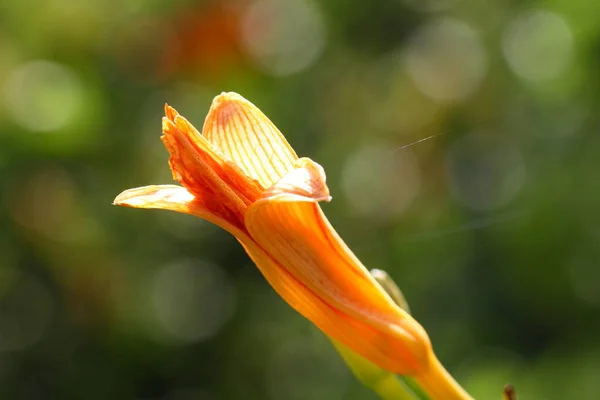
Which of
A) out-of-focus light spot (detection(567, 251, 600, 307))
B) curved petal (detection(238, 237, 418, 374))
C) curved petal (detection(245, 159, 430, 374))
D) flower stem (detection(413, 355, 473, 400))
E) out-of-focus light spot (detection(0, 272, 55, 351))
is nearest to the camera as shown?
curved petal (detection(245, 159, 430, 374))

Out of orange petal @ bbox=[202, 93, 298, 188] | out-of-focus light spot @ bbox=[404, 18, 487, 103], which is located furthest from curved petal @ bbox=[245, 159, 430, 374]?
out-of-focus light spot @ bbox=[404, 18, 487, 103]

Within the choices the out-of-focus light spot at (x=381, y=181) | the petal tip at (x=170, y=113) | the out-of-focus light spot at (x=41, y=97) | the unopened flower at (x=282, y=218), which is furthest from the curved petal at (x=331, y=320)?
the out-of-focus light spot at (x=381, y=181)

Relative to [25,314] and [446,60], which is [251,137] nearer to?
[25,314]

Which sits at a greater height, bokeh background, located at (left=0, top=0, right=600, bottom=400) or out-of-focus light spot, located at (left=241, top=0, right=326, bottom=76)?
out-of-focus light spot, located at (left=241, top=0, right=326, bottom=76)

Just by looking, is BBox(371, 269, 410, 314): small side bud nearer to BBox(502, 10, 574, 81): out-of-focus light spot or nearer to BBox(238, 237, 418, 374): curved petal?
BBox(238, 237, 418, 374): curved petal

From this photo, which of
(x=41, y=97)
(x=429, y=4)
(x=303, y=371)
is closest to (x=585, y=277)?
(x=303, y=371)

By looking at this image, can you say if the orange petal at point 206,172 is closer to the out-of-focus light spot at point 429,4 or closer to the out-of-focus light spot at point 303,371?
the out-of-focus light spot at point 303,371
